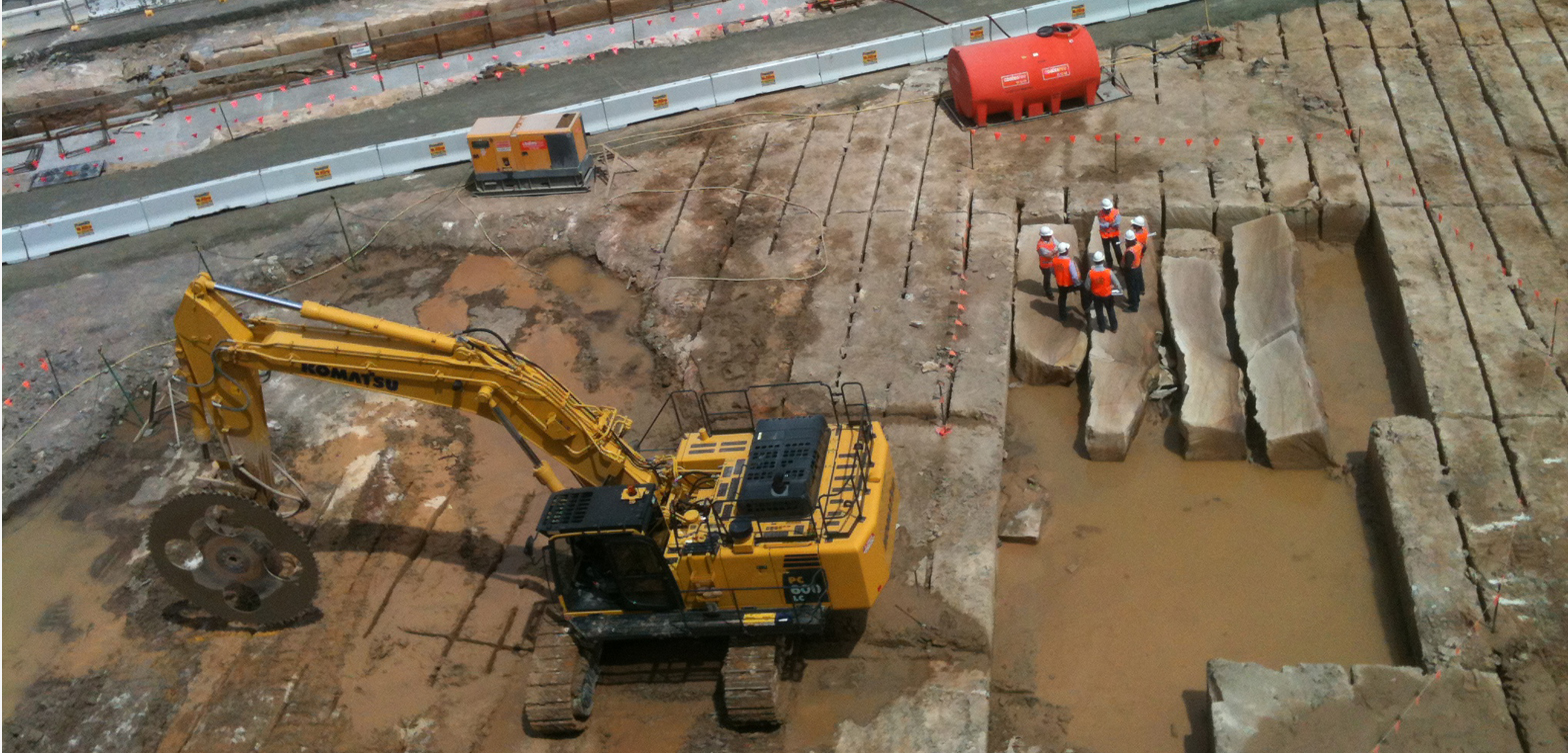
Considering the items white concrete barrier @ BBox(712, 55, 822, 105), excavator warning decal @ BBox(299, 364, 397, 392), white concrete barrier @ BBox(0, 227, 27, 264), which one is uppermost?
excavator warning decal @ BBox(299, 364, 397, 392)

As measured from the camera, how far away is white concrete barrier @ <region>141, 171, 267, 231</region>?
21.8 m

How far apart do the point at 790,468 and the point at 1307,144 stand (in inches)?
468

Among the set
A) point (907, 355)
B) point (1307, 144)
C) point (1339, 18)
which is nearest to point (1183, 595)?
point (907, 355)

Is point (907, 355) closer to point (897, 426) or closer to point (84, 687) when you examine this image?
point (897, 426)

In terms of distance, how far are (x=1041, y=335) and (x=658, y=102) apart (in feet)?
31.9

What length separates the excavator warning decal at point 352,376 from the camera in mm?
12328

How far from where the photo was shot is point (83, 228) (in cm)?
2164

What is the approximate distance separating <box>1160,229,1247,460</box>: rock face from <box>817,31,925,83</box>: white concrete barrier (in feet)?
25.5

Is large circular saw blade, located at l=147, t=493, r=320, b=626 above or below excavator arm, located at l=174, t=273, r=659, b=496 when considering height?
below

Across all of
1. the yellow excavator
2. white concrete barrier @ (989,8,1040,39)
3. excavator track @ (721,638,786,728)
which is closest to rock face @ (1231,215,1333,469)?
the yellow excavator

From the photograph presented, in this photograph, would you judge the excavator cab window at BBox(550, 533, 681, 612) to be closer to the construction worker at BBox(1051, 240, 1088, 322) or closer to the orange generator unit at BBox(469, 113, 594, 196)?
the construction worker at BBox(1051, 240, 1088, 322)

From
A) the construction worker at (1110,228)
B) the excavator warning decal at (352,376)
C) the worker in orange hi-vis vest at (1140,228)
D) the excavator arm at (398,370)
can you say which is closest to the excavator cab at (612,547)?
the excavator arm at (398,370)

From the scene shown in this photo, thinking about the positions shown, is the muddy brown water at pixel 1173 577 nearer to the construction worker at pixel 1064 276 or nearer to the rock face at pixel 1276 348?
the rock face at pixel 1276 348

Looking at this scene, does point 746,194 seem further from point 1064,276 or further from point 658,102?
point 1064,276
